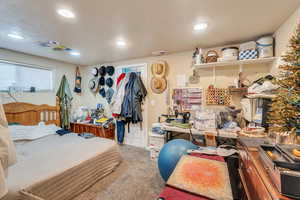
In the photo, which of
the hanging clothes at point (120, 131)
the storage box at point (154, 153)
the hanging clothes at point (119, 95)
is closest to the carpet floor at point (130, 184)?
the storage box at point (154, 153)

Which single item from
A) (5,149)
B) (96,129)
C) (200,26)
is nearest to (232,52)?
(200,26)

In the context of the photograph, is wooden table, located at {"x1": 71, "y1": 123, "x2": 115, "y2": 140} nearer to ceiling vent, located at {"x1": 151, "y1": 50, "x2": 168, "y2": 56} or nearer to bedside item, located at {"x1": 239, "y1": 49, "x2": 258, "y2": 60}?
ceiling vent, located at {"x1": 151, "y1": 50, "x2": 168, "y2": 56}

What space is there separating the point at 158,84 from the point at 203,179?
2464mm

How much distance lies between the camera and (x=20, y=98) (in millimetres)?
3061

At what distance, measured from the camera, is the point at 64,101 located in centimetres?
389

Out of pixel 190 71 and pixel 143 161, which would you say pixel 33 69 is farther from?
pixel 190 71

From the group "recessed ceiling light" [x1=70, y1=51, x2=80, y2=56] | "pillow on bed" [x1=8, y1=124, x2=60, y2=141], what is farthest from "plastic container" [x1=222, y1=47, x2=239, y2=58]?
"pillow on bed" [x1=8, y1=124, x2=60, y2=141]

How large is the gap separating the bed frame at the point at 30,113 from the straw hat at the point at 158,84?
284 cm

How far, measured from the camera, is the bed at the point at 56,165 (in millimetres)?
1352

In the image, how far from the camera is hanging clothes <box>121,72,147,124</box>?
3377mm

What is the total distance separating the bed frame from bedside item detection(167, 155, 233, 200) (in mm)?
3718

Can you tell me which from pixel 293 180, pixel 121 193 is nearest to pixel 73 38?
pixel 121 193

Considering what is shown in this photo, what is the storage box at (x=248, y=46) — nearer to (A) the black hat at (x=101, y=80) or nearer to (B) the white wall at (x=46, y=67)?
(A) the black hat at (x=101, y=80)

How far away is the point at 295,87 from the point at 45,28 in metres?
3.01
